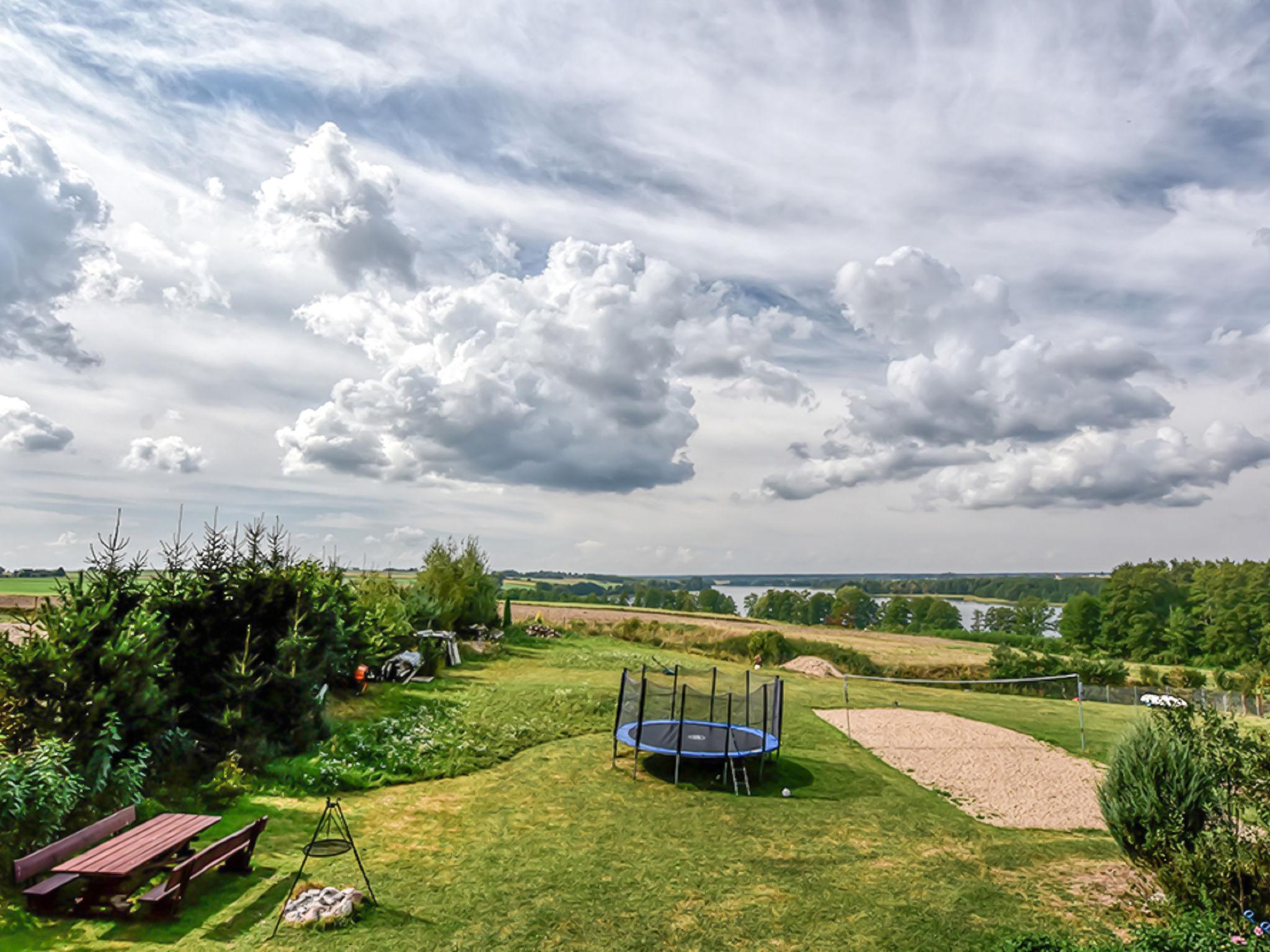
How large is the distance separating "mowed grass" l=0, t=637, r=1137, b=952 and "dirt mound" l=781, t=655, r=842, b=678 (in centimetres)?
1576

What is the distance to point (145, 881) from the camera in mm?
8258

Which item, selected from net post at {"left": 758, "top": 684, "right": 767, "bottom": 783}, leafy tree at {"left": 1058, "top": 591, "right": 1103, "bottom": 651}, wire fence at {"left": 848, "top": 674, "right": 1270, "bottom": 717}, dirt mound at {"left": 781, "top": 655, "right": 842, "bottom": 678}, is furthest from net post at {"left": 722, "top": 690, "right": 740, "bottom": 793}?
leafy tree at {"left": 1058, "top": 591, "right": 1103, "bottom": 651}

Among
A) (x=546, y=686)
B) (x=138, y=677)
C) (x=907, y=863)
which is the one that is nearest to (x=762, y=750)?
(x=907, y=863)

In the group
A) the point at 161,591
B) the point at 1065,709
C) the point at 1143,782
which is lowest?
the point at 1065,709

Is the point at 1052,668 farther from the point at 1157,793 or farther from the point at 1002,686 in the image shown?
the point at 1157,793

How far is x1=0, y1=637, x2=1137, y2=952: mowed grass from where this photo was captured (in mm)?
7488

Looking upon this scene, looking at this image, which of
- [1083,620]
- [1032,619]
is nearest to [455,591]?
[1083,620]

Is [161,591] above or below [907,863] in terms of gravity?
above

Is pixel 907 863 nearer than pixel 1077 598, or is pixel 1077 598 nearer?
pixel 907 863

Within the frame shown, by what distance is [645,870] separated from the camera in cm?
944

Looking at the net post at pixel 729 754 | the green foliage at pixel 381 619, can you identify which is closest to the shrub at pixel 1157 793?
the net post at pixel 729 754

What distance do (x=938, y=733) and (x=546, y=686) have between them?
10.5 m

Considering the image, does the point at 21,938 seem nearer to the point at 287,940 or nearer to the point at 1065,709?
the point at 287,940

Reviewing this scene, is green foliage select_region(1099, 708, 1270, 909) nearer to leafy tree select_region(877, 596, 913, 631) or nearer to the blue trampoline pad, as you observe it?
the blue trampoline pad
